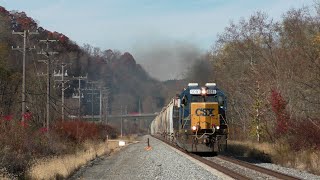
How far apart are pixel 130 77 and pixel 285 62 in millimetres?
51656

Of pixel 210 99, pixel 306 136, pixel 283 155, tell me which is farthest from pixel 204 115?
pixel 306 136

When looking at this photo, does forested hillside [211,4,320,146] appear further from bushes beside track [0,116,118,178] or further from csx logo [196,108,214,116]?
bushes beside track [0,116,118,178]

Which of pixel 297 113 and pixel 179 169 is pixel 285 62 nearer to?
pixel 297 113

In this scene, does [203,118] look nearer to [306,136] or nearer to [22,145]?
[306,136]

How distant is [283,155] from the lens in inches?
966

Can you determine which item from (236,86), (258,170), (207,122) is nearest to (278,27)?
(236,86)

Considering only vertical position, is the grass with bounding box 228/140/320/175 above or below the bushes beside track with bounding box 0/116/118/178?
below

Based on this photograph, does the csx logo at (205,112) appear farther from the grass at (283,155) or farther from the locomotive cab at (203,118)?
the grass at (283,155)

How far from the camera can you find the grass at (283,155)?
20484 millimetres

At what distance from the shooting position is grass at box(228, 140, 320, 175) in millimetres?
20484

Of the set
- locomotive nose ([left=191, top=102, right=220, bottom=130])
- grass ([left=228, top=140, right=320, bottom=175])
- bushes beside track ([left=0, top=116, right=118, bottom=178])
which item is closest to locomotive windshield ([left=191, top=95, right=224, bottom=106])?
locomotive nose ([left=191, top=102, right=220, bottom=130])

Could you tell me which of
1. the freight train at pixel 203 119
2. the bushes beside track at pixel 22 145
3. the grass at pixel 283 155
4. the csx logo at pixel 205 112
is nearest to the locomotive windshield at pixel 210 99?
the freight train at pixel 203 119

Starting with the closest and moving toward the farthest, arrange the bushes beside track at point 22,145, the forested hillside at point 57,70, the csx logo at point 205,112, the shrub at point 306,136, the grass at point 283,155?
the bushes beside track at point 22,145 → the grass at point 283,155 → the shrub at point 306,136 → the csx logo at point 205,112 → the forested hillside at point 57,70

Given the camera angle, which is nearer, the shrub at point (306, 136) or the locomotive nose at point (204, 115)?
the shrub at point (306, 136)
